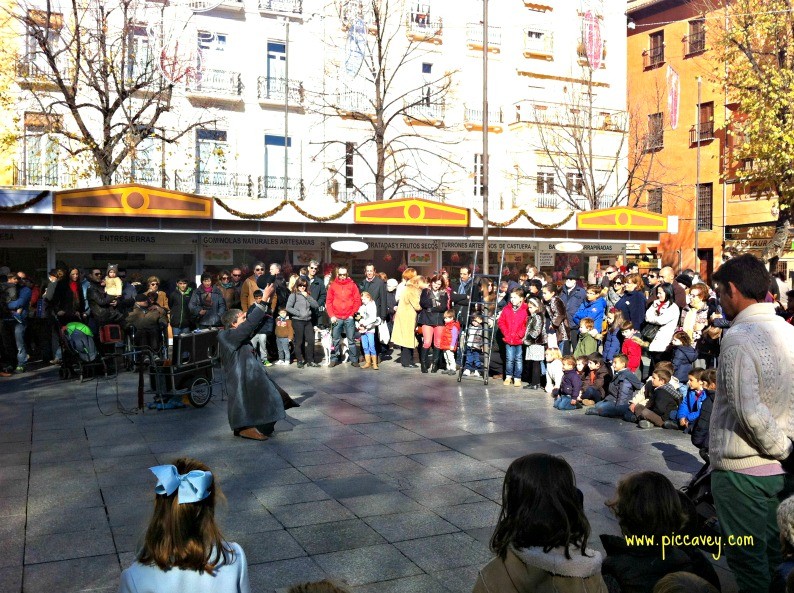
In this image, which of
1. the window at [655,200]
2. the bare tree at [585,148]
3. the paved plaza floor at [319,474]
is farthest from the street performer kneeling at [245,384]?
the window at [655,200]

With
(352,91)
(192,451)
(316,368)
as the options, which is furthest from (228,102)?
(192,451)

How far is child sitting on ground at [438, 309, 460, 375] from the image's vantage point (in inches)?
609

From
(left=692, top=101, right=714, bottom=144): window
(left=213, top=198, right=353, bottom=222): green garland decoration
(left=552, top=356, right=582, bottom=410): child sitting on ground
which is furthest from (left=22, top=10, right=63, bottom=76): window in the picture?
(left=692, top=101, right=714, bottom=144): window

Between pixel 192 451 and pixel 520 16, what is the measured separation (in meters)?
33.4

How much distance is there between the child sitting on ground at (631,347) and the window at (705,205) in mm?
29544

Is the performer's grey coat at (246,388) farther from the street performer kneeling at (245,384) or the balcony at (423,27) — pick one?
the balcony at (423,27)

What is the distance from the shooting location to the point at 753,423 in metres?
3.82

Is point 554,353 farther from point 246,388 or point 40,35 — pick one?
point 40,35

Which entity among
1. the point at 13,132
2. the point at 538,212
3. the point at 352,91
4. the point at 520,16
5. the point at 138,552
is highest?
the point at 520,16

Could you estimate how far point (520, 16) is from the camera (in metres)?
38.1

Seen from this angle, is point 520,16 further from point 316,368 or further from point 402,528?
point 402,528

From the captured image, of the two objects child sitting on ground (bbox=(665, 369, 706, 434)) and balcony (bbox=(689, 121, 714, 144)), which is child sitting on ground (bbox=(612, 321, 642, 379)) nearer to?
child sitting on ground (bbox=(665, 369, 706, 434))

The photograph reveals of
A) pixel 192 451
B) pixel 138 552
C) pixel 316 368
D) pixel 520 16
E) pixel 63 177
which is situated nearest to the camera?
pixel 138 552

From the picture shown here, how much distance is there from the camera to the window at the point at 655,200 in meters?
43.1
